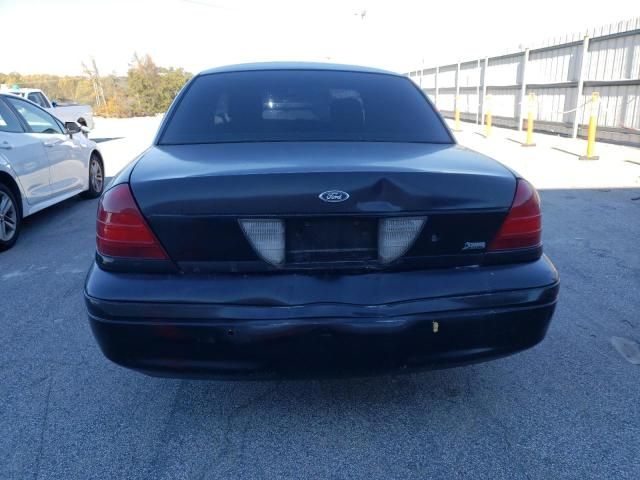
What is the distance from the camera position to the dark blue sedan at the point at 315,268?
1.95 meters

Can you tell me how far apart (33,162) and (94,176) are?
1.97 meters

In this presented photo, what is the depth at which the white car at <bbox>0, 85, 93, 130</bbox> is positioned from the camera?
52.5ft

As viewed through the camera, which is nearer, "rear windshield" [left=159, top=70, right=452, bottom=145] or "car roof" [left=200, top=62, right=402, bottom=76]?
"rear windshield" [left=159, top=70, right=452, bottom=145]

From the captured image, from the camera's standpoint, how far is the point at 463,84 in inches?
961

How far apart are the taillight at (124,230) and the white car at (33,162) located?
373cm

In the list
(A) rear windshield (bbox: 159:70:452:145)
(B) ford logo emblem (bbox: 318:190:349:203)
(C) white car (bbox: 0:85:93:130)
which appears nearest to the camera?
(B) ford logo emblem (bbox: 318:190:349:203)

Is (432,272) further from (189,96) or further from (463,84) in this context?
(463,84)

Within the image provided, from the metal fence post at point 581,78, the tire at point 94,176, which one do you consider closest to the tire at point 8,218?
the tire at point 94,176

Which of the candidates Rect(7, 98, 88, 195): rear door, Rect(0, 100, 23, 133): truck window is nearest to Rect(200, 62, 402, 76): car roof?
Rect(0, 100, 23, 133): truck window

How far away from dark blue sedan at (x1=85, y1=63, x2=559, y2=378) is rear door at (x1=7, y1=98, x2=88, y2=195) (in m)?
4.60

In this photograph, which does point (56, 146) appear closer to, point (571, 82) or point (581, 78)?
point (581, 78)

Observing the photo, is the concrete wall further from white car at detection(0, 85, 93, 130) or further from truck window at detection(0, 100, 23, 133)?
truck window at detection(0, 100, 23, 133)

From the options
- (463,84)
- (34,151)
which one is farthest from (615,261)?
(463,84)

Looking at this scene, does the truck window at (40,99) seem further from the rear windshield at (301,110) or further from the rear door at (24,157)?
the rear windshield at (301,110)
